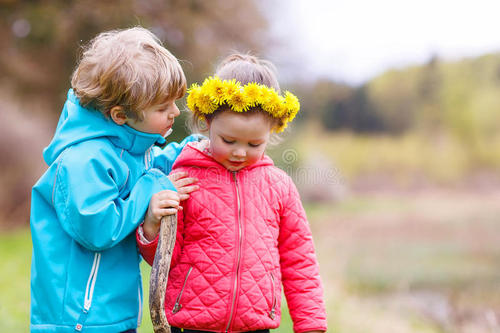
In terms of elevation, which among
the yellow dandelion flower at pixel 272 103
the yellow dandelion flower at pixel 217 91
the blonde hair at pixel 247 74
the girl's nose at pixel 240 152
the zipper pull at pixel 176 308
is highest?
the blonde hair at pixel 247 74

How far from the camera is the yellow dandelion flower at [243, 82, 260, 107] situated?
6.90 ft

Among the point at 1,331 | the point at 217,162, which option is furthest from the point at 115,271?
the point at 1,331

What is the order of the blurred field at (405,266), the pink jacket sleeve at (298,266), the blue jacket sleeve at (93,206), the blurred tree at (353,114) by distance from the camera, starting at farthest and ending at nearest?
the blurred tree at (353,114) → the blurred field at (405,266) → the pink jacket sleeve at (298,266) → the blue jacket sleeve at (93,206)

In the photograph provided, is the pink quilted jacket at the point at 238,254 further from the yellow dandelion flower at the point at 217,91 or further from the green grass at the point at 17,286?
the green grass at the point at 17,286

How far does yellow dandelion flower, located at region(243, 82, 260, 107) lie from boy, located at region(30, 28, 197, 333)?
11.0 inches

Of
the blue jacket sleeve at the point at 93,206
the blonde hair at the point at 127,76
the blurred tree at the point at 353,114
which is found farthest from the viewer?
the blurred tree at the point at 353,114

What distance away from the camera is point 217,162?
2.29 m

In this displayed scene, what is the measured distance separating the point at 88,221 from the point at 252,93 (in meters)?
0.78

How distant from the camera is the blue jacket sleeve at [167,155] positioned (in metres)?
2.43

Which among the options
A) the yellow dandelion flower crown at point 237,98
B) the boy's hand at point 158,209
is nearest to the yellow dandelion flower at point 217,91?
the yellow dandelion flower crown at point 237,98

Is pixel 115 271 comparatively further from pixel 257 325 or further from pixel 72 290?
pixel 257 325

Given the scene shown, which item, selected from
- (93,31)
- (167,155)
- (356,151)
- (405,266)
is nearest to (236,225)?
(167,155)

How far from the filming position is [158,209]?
6.78 ft

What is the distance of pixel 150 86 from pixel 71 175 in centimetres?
45
